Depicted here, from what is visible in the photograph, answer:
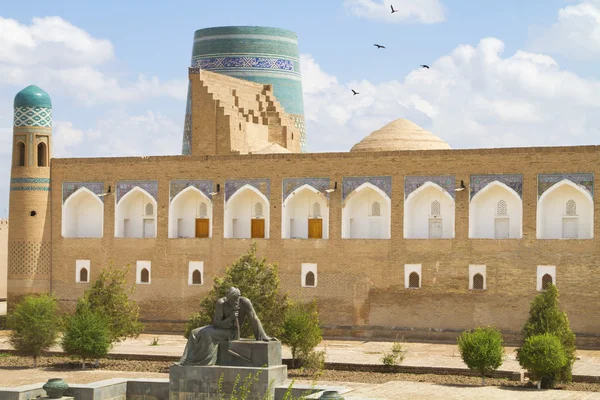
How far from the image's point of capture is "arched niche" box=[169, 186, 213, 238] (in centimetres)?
2572

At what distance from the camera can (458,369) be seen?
17.8 metres

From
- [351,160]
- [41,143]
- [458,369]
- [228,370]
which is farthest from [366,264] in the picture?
[228,370]

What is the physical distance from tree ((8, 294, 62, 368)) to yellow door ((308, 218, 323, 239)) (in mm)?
6599

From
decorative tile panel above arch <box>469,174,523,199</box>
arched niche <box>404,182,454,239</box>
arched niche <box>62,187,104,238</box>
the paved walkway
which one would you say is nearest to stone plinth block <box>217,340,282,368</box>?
the paved walkway

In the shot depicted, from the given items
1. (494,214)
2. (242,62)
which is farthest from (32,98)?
(494,214)

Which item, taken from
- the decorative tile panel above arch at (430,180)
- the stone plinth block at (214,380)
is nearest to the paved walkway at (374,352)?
the decorative tile panel above arch at (430,180)

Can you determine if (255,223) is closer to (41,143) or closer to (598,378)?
(41,143)

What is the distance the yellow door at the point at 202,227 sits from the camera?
2578 cm

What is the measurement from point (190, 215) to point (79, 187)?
2735 mm

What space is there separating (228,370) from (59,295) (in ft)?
43.0

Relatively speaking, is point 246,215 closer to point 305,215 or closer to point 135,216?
point 305,215

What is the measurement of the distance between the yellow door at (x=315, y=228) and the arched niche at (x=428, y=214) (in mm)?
1974

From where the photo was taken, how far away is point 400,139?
27.9 metres

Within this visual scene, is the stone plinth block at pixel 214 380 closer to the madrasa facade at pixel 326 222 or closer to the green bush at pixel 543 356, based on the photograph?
the green bush at pixel 543 356
